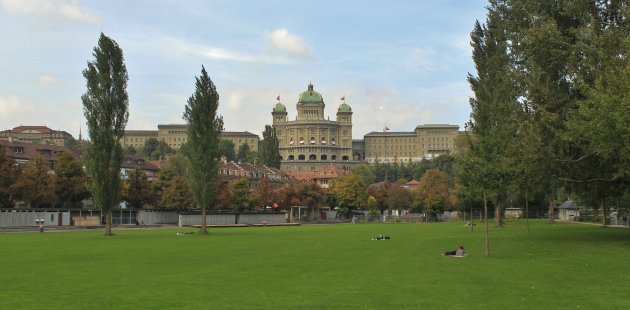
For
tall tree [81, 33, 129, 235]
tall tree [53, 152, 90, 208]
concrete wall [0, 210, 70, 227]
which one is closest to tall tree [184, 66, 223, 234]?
tall tree [81, 33, 129, 235]

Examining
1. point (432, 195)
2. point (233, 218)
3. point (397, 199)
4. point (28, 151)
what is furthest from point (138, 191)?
point (397, 199)

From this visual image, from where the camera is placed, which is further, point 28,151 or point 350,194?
point 350,194

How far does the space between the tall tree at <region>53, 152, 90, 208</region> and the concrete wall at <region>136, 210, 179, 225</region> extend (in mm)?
8163

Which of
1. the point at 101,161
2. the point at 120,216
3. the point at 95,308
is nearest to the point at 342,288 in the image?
the point at 95,308

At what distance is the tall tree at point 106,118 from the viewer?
178 feet

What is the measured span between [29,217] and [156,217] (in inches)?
763

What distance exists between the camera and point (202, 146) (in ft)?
187

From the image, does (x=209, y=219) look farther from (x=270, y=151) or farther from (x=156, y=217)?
(x=270, y=151)

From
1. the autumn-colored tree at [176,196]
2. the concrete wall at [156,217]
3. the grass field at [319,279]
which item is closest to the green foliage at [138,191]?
the autumn-colored tree at [176,196]

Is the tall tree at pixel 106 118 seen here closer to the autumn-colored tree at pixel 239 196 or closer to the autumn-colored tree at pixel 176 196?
the autumn-colored tree at pixel 176 196

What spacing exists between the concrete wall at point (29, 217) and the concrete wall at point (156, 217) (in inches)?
447

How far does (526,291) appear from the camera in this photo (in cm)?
1688

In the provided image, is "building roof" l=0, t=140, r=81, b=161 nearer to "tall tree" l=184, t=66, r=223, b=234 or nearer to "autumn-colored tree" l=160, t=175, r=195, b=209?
"autumn-colored tree" l=160, t=175, r=195, b=209

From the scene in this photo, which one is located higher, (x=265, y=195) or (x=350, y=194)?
(x=350, y=194)
